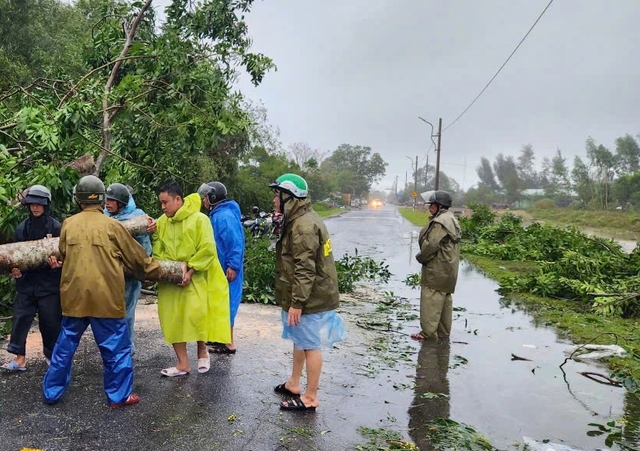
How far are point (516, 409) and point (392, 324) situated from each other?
3.13 m

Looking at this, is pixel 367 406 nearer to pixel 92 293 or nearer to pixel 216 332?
pixel 216 332

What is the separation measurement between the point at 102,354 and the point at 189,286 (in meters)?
0.89

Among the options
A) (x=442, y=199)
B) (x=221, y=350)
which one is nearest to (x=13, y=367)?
(x=221, y=350)

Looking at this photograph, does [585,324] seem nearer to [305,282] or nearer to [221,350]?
[221,350]

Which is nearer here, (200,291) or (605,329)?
(200,291)

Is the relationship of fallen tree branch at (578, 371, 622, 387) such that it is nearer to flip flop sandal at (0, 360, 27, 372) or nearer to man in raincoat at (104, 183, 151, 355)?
man in raincoat at (104, 183, 151, 355)

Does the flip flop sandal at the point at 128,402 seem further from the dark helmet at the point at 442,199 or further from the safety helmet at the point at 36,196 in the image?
the dark helmet at the point at 442,199

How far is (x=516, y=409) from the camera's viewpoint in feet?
14.8

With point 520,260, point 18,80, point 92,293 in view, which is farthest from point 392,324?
point 18,80

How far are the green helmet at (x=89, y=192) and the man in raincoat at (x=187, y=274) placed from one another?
0.59 m

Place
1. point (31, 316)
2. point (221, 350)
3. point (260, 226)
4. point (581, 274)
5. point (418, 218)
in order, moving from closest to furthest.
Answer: point (31, 316)
point (221, 350)
point (581, 274)
point (260, 226)
point (418, 218)

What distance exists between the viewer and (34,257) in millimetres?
4305

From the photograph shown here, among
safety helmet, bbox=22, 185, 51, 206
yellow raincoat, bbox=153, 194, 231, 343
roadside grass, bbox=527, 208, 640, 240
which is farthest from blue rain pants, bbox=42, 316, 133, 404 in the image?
roadside grass, bbox=527, 208, 640, 240

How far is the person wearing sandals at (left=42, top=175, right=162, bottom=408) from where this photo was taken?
381 cm
